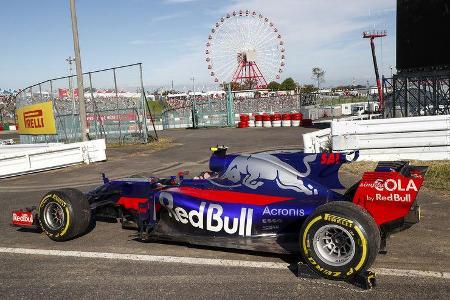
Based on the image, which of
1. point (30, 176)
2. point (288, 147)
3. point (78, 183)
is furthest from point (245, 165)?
point (288, 147)

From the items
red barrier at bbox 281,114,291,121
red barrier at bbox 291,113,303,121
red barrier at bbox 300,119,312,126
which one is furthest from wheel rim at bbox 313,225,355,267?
red barrier at bbox 281,114,291,121

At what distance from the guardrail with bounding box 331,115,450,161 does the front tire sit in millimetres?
7204

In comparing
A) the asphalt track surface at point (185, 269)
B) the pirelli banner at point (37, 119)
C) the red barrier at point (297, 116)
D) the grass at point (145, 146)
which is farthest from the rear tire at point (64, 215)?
the red barrier at point (297, 116)

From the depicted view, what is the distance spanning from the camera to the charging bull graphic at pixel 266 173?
17.0 feet

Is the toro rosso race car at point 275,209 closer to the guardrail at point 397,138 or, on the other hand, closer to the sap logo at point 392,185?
the sap logo at point 392,185

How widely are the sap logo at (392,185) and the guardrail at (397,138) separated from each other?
22.5 feet

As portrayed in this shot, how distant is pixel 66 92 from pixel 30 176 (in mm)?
11260

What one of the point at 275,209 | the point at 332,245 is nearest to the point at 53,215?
the point at 275,209

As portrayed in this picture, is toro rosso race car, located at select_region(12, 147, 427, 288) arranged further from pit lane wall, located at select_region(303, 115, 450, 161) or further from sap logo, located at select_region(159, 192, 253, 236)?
pit lane wall, located at select_region(303, 115, 450, 161)

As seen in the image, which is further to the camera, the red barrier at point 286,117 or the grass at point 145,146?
the red barrier at point 286,117

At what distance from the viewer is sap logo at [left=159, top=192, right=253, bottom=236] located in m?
4.98

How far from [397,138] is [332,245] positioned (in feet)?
24.0

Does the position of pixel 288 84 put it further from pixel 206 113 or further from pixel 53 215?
pixel 53 215

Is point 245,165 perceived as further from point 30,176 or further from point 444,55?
point 444,55
